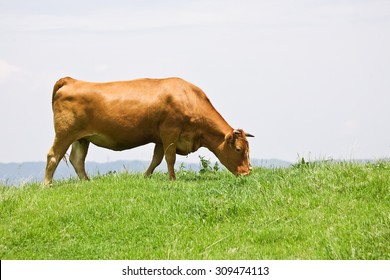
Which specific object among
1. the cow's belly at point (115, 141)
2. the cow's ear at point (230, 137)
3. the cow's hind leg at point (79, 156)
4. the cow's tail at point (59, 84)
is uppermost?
the cow's tail at point (59, 84)

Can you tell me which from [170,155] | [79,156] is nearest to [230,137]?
[170,155]

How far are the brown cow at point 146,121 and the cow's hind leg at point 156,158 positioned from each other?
0.15m

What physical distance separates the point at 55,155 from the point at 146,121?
210cm

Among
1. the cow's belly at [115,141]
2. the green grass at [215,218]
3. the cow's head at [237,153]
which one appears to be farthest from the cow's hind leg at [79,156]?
the cow's head at [237,153]

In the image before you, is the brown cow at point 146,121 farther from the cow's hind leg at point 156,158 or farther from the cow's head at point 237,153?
the cow's hind leg at point 156,158

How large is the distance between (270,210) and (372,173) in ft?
6.97

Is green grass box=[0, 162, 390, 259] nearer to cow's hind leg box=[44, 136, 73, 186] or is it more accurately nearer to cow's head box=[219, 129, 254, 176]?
cow's hind leg box=[44, 136, 73, 186]

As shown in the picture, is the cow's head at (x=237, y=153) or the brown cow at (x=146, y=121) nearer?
the brown cow at (x=146, y=121)

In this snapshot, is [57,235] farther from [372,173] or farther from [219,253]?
[372,173]

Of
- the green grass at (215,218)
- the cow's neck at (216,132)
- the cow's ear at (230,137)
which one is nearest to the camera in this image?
the green grass at (215,218)

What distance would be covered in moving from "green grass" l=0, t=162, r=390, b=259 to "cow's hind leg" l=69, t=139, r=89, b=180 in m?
2.22

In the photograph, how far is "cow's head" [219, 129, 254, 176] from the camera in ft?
54.7

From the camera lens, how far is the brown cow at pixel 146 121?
54.1ft

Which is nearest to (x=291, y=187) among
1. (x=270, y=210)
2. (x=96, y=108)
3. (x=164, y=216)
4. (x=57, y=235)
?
(x=270, y=210)
